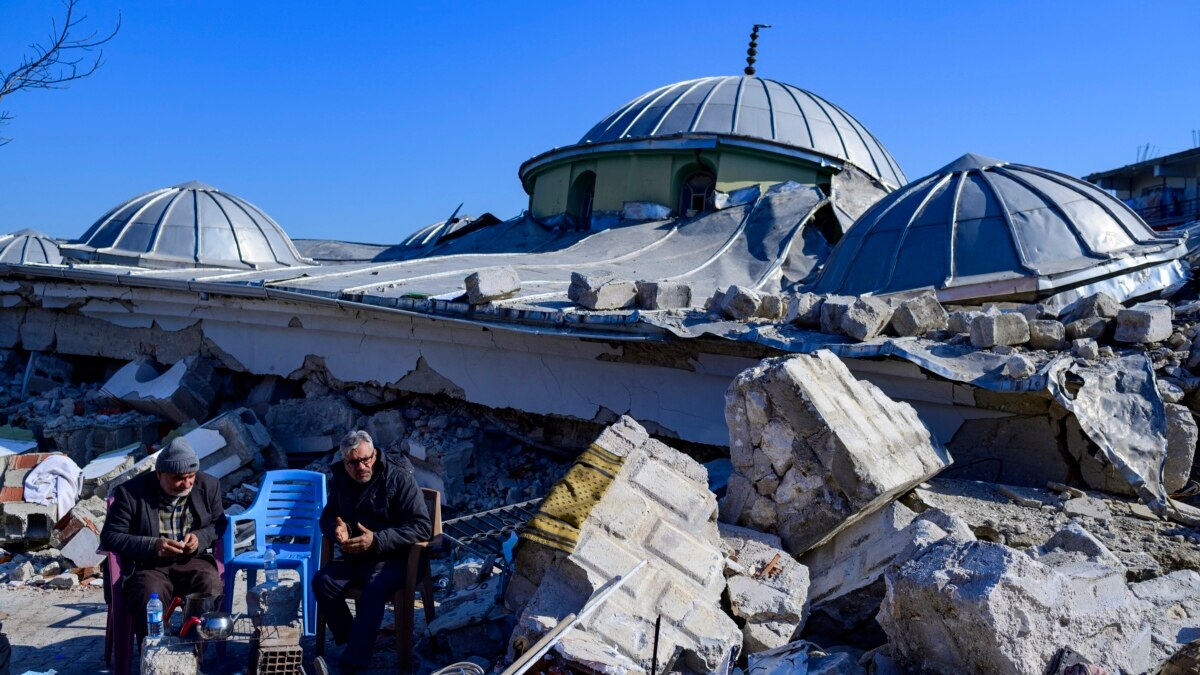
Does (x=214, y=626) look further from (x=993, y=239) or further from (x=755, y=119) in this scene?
(x=755, y=119)

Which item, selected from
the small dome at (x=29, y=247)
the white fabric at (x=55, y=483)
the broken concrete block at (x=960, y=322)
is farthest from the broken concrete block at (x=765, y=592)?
the small dome at (x=29, y=247)

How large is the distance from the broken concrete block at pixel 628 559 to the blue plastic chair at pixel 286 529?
1427 mm

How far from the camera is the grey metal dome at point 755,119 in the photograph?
48.4 feet

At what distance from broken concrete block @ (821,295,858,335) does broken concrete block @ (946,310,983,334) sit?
65 cm

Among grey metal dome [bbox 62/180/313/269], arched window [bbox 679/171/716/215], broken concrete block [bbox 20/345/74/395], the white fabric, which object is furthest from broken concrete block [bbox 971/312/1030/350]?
grey metal dome [bbox 62/180/313/269]

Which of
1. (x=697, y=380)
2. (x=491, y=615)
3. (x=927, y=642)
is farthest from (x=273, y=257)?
(x=927, y=642)

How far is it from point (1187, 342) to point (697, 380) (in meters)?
3.29

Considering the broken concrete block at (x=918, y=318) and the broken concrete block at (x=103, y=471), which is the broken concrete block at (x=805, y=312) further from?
the broken concrete block at (x=103, y=471)

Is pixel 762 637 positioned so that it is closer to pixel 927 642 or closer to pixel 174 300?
pixel 927 642

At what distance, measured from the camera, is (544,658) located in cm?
400

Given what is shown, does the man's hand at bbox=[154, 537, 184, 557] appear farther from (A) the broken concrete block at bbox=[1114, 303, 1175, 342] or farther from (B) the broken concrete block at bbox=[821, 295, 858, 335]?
(A) the broken concrete block at bbox=[1114, 303, 1175, 342]

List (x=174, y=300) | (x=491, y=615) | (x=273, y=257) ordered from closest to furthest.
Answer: (x=491, y=615), (x=174, y=300), (x=273, y=257)

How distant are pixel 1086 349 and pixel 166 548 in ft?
17.5

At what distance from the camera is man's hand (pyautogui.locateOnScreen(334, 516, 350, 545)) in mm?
4762
